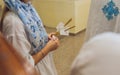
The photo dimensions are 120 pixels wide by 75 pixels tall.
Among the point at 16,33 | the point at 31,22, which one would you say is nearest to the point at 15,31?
the point at 16,33

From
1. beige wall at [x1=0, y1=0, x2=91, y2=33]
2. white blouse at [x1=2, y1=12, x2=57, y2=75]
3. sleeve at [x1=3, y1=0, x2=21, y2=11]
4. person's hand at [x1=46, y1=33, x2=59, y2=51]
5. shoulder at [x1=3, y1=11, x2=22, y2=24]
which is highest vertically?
sleeve at [x1=3, y1=0, x2=21, y2=11]

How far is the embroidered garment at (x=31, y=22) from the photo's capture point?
1298 mm

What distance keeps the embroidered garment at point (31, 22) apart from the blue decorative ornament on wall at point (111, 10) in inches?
15.4

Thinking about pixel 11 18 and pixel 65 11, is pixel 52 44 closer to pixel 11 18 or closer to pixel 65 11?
pixel 11 18

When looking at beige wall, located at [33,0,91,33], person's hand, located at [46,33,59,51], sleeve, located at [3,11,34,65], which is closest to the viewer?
sleeve, located at [3,11,34,65]

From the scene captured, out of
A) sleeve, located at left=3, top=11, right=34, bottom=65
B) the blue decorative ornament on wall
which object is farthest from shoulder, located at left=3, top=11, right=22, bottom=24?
the blue decorative ornament on wall

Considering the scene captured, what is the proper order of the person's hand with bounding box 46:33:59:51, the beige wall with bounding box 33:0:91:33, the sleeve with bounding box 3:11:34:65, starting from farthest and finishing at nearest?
the beige wall with bounding box 33:0:91:33, the person's hand with bounding box 46:33:59:51, the sleeve with bounding box 3:11:34:65

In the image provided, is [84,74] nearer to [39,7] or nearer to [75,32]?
[75,32]

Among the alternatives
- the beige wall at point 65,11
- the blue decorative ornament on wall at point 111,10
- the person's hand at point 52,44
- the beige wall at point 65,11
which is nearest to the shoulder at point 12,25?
Answer: the person's hand at point 52,44

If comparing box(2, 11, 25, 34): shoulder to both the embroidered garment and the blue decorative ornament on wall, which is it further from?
the blue decorative ornament on wall

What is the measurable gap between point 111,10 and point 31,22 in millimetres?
450

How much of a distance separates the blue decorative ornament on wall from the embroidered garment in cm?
39

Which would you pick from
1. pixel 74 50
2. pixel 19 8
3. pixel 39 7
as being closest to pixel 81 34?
pixel 74 50

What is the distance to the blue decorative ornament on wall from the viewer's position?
4.32ft
